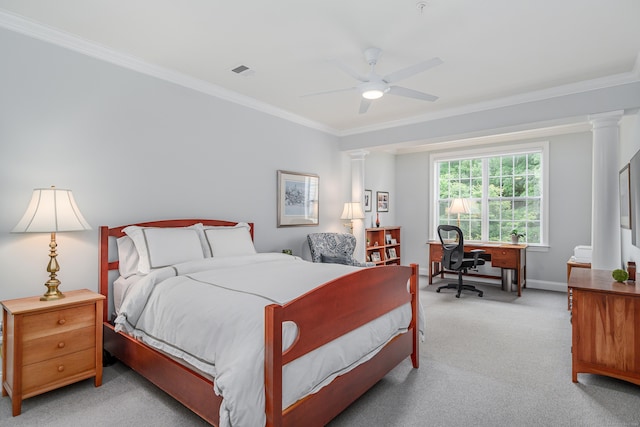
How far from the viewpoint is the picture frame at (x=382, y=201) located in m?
6.42

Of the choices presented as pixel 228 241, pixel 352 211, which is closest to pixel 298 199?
pixel 352 211

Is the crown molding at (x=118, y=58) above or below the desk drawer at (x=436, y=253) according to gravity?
above

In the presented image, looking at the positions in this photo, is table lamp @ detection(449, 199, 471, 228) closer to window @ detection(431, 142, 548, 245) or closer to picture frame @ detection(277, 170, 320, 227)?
window @ detection(431, 142, 548, 245)

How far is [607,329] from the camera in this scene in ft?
7.88

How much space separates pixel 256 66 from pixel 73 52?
1.43 meters

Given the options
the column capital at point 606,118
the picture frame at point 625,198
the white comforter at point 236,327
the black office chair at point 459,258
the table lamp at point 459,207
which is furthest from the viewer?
the table lamp at point 459,207

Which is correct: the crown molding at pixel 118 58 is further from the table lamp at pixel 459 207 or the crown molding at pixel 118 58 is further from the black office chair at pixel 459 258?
the table lamp at pixel 459 207

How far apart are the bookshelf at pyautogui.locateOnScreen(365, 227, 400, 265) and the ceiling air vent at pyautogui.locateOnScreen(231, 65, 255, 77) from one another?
128 inches

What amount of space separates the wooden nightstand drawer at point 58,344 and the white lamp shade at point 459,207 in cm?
525

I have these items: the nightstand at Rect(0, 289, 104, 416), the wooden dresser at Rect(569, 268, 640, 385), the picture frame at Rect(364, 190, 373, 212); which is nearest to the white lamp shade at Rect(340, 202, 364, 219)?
the picture frame at Rect(364, 190, 373, 212)

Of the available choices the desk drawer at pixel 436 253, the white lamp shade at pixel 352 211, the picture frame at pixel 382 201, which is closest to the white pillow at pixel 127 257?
the white lamp shade at pixel 352 211

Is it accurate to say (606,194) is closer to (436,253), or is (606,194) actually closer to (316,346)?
(436,253)

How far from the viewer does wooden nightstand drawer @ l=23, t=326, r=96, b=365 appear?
6.99 ft

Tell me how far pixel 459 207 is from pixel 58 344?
551 cm
